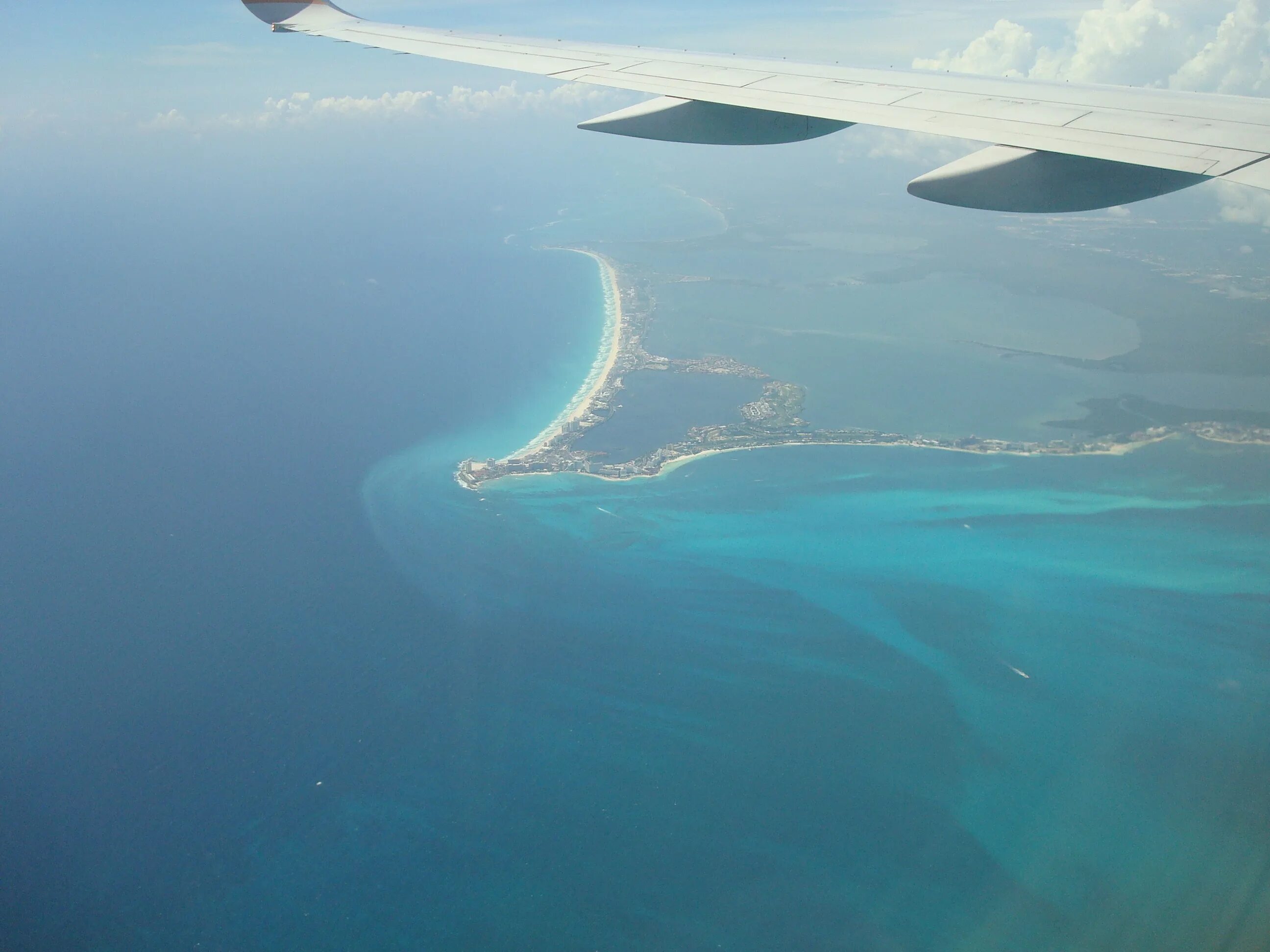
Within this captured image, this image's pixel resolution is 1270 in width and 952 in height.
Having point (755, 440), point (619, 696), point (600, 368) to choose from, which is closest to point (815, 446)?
point (755, 440)

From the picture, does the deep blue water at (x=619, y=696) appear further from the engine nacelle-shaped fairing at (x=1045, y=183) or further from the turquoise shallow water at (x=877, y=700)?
the engine nacelle-shaped fairing at (x=1045, y=183)

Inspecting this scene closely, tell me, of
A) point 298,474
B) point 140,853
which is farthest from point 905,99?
point 298,474

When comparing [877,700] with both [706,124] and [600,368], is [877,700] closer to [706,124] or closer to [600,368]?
[706,124]

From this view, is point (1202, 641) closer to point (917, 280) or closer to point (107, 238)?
point (917, 280)

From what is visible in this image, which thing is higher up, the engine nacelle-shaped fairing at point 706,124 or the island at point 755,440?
the engine nacelle-shaped fairing at point 706,124

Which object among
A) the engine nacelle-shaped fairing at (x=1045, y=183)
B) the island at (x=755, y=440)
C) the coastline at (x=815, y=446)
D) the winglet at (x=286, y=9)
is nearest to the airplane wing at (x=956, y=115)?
the engine nacelle-shaped fairing at (x=1045, y=183)
